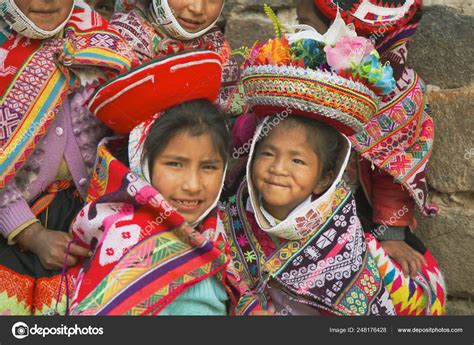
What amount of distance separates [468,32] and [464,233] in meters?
0.90

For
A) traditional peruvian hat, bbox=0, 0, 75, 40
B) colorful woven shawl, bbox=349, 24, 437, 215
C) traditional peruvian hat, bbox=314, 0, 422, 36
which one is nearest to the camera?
traditional peruvian hat, bbox=0, 0, 75, 40

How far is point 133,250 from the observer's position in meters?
2.49

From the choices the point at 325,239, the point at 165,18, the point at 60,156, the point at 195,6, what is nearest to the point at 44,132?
the point at 60,156

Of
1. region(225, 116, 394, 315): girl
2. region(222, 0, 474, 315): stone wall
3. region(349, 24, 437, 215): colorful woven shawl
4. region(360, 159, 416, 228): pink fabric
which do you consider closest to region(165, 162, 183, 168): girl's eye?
region(225, 116, 394, 315): girl

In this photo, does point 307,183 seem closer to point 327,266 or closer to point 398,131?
point 327,266

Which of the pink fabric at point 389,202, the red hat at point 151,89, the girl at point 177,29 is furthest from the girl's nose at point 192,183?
the pink fabric at point 389,202

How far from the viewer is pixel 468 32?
10.8 ft

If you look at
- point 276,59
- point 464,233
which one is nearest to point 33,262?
point 276,59

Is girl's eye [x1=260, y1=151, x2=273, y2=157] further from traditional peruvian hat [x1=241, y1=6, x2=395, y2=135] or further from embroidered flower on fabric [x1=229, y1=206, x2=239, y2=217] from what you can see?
embroidered flower on fabric [x1=229, y1=206, x2=239, y2=217]

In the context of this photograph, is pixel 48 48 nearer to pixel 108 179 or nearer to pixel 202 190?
pixel 108 179

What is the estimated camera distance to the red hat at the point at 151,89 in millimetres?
2584

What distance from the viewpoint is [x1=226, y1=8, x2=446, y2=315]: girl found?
2.66m

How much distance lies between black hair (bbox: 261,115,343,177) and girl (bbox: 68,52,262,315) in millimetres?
267

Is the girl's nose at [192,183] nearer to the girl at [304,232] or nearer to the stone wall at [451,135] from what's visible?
the girl at [304,232]
